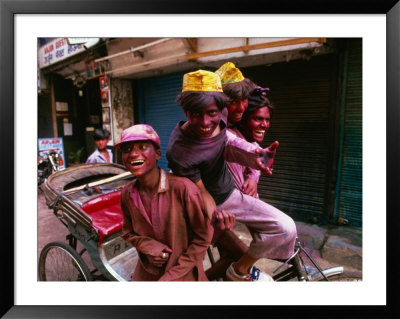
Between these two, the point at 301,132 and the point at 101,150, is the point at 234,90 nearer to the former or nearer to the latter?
the point at 301,132

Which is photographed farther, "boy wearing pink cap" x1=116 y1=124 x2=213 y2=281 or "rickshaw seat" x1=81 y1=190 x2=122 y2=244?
"rickshaw seat" x1=81 y1=190 x2=122 y2=244

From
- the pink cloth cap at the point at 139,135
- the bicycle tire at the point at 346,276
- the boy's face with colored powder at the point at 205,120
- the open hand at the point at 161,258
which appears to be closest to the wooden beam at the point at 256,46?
the boy's face with colored powder at the point at 205,120

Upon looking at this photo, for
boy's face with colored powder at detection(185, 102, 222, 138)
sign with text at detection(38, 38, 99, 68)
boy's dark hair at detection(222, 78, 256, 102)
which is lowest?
boy's face with colored powder at detection(185, 102, 222, 138)

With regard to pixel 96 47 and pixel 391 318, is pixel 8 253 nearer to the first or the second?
pixel 96 47

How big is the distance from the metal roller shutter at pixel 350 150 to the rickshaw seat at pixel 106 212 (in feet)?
8.15

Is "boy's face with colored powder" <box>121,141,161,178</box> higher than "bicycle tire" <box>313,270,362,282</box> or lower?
higher

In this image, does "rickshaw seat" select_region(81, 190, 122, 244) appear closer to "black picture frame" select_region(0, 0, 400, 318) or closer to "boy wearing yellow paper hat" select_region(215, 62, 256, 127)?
"black picture frame" select_region(0, 0, 400, 318)

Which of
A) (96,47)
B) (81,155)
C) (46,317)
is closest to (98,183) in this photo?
(81,155)

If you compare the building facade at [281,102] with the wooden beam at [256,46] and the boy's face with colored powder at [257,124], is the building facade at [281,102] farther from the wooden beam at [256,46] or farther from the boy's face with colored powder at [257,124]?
the boy's face with colored powder at [257,124]

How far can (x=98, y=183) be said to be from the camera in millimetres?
2541

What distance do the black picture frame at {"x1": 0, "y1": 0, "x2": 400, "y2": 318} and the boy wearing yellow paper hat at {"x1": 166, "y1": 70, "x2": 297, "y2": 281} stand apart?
0.59m

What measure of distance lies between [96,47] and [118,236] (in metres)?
2.64

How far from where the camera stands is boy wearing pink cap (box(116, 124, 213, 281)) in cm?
145

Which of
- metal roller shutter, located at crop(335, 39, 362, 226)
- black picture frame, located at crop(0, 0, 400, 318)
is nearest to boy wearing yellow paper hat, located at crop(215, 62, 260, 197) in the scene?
black picture frame, located at crop(0, 0, 400, 318)
